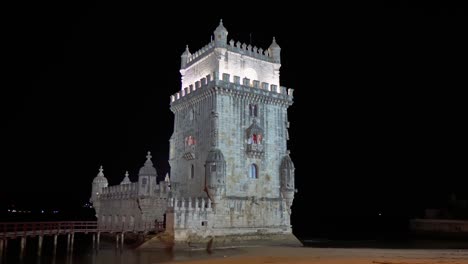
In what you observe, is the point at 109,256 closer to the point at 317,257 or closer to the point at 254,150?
the point at 254,150

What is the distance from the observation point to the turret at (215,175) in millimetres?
42406

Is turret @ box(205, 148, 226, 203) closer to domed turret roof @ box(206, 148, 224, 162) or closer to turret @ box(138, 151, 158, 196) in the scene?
domed turret roof @ box(206, 148, 224, 162)

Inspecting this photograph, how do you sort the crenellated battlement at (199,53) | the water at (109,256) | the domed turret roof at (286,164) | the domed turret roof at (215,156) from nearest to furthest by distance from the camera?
the water at (109,256) → the domed turret roof at (215,156) → the domed turret roof at (286,164) → the crenellated battlement at (199,53)

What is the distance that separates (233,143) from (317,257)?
1412 centimetres

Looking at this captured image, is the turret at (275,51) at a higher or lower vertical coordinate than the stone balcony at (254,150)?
higher

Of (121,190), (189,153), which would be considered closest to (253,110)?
(189,153)

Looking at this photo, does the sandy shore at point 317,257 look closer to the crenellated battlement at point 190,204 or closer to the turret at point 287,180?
the crenellated battlement at point 190,204

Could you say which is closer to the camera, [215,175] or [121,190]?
[215,175]

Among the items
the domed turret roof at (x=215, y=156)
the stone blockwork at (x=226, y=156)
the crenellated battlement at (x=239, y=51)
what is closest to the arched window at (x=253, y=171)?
the stone blockwork at (x=226, y=156)

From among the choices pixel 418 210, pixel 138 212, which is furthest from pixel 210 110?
pixel 418 210

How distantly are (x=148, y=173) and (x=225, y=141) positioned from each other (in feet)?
28.0

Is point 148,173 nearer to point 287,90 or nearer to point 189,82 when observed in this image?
point 189,82

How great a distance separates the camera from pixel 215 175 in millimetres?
42406

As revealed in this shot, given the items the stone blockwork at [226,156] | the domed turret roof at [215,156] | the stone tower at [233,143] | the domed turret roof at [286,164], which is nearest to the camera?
the domed turret roof at [215,156]
